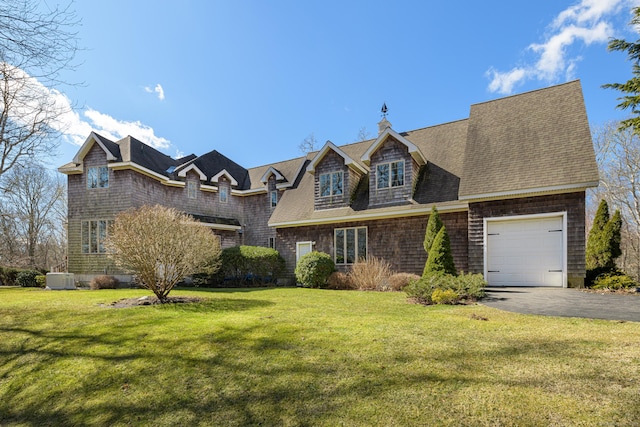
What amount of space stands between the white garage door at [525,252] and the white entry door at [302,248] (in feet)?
28.1

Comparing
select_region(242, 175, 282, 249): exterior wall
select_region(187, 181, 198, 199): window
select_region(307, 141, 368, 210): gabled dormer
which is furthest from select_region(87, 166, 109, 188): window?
select_region(307, 141, 368, 210): gabled dormer

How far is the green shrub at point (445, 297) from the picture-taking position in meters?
8.12

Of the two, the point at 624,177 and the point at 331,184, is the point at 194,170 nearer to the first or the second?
the point at 331,184

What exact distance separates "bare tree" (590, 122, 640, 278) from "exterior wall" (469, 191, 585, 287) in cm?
1971

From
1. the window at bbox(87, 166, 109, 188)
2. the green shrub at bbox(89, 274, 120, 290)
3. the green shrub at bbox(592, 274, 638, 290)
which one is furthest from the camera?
the window at bbox(87, 166, 109, 188)

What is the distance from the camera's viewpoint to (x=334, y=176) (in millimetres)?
16453

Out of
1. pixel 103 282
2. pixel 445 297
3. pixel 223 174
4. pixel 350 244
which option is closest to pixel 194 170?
pixel 223 174

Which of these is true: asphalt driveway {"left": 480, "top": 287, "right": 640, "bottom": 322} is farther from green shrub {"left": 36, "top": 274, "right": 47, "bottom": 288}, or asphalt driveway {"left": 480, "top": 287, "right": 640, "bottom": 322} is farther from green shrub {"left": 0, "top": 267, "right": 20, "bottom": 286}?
green shrub {"left": 0, "top": 267, "right": 20, "bottom": 286}

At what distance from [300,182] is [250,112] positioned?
5.17 metres

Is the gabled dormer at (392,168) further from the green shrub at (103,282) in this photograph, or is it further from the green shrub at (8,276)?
the green shrub at (8,276)

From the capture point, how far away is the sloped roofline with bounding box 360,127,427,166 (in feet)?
46.5

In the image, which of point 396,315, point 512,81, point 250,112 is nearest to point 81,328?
point 396,315

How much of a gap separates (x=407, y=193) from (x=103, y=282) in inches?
633

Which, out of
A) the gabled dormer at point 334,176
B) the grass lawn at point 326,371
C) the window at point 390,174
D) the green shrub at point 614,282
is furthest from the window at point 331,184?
the green shrub at point 614,282
